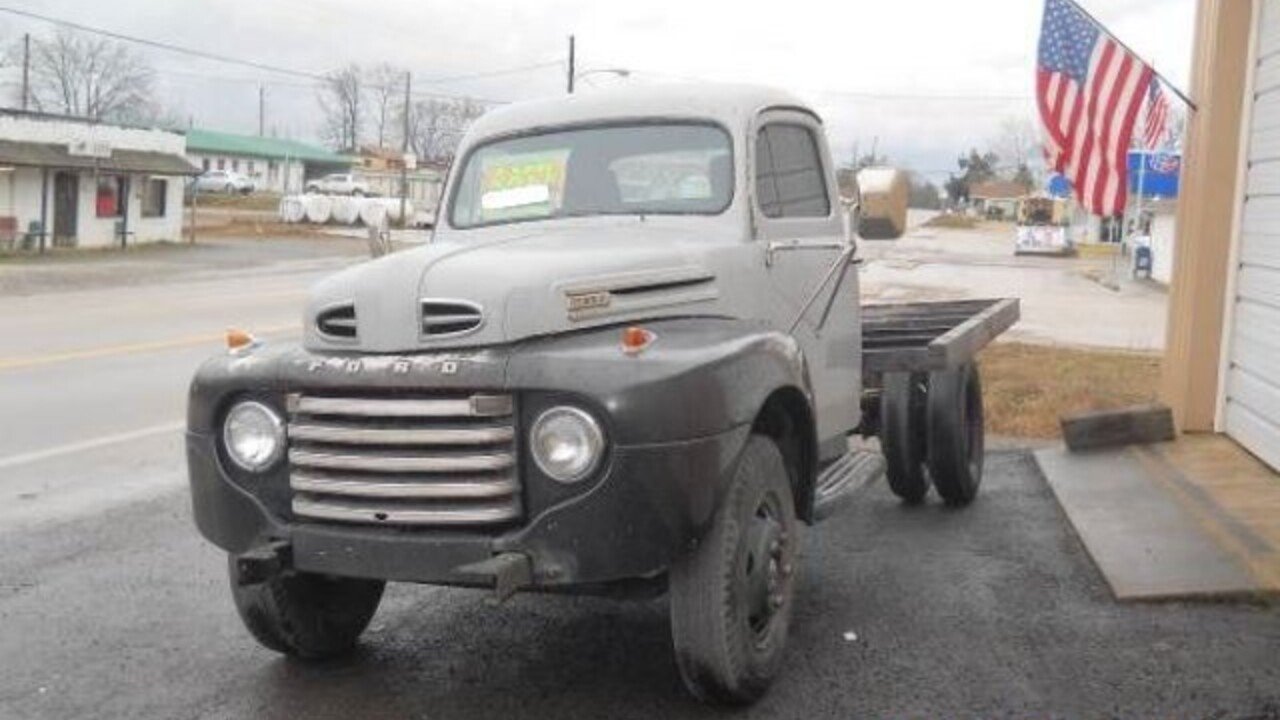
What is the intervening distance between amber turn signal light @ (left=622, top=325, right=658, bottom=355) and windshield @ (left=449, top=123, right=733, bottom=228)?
4.18ft

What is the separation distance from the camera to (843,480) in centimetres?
642

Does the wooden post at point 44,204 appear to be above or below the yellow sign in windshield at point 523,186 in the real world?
below

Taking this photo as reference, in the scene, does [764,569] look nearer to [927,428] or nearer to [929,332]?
[927,428]

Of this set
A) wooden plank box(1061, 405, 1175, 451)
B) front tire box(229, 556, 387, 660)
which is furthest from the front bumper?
wooden plank box(1061, 405, 1175, 451)

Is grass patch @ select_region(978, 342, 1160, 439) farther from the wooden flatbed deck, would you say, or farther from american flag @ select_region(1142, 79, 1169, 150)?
american flag @ select_region(1142, 79, 1169, 150)

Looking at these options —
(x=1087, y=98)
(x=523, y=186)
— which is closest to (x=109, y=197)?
(x=1087, y=98)

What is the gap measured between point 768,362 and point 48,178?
131 ft

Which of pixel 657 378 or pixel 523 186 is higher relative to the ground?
pixel 523 186

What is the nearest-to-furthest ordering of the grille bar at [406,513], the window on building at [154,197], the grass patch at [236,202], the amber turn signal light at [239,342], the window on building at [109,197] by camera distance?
the grille bar at [406,513] < the amber turn signal light at [239,342] < the window on building at [109,197] < the window on building at [154,197] < the grass patch at [236,202]

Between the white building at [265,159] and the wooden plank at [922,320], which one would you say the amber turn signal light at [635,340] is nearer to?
the wooden plank at [922,320]

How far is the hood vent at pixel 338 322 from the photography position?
4625mm

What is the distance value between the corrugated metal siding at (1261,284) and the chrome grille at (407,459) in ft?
19.1

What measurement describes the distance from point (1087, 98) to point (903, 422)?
4.47 metres

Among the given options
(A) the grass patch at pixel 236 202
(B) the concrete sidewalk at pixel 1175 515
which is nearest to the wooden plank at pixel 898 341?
(B) the concrete sidewalk at pixel 1175 515
